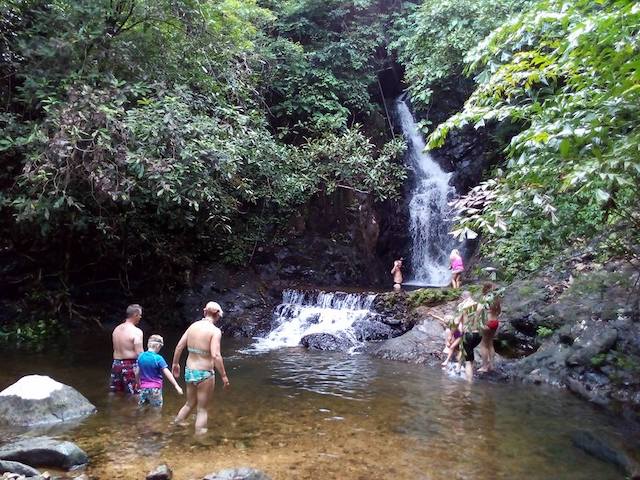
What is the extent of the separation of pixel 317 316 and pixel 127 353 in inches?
287

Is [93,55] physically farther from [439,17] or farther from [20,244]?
[439,17]

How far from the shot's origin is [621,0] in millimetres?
3826

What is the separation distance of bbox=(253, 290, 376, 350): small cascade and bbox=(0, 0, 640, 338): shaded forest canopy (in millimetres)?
3114

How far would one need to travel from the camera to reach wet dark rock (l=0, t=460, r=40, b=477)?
188 inches

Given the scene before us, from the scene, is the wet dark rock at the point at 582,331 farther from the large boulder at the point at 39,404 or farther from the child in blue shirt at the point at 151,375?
the large boulder at the point at 39,404

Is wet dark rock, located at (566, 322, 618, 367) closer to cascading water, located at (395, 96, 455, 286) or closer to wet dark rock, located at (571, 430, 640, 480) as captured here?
wet dark rock, located at (571, 430, 640, 480)

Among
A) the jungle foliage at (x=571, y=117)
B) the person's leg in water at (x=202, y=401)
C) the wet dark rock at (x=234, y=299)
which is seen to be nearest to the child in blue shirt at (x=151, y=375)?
the person's leg in water at (x=202, y=401)

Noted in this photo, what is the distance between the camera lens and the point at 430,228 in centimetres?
2030

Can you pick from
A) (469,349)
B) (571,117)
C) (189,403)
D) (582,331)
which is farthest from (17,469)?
(582,331)

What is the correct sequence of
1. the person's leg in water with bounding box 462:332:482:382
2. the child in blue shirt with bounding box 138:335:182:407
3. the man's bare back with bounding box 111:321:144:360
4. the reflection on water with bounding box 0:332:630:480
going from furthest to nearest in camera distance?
the person's leg in water with bounding box 462:332:482:382 < the man's bare back with bounding box 111:321:144:360 < the child in blue shirt with bounding box 138:335:182:407 < the reflection on water with bounding box 0:332:630:480

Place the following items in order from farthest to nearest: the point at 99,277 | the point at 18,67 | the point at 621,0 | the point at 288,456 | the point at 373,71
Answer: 1. the point at 373,71
2. the point at 99,277
3. the point at 18,67
4. the point at 288,456
5. the point at 621,0

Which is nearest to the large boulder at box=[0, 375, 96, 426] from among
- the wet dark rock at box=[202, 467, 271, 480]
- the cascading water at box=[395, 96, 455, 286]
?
the wet dark rock at box=[202, 467, 271, 480]

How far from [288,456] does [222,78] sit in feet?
31.3

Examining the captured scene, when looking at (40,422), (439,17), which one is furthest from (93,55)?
(439,17)
